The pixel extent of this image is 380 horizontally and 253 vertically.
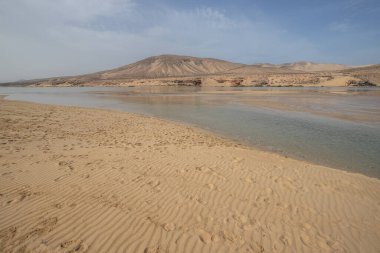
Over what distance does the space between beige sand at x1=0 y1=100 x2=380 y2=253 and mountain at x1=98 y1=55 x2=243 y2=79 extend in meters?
140

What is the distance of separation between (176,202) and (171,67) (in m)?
155

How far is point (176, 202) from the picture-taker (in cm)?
518

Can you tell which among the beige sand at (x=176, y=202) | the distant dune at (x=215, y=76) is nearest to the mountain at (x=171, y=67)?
the distant dune at (x=215, y=76)

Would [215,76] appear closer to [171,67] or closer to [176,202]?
[171,67]

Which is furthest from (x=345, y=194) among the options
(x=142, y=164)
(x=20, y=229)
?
(x=20, y=229)

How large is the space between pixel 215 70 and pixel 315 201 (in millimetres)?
153213

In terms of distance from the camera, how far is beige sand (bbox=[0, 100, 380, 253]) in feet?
13.1

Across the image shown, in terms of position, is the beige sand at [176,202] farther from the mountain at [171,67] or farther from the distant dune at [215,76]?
the mountain at [171,67]

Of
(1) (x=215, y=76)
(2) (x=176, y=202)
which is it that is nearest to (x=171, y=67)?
(1) (x=215, y=76)

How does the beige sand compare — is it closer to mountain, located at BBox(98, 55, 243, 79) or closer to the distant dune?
the distant dune

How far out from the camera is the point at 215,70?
153875mm

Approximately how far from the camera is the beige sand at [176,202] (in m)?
4.00

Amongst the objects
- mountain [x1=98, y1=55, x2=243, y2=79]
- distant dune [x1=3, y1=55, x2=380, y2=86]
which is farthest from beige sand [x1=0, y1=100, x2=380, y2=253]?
mountain [x1=98, y1=55, x2=243, y2=79]

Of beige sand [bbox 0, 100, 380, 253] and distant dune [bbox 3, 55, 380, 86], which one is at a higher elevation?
beige sand [bbox 0, 100, 380, 253]
